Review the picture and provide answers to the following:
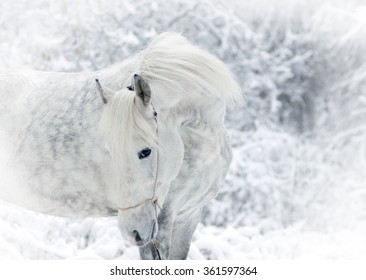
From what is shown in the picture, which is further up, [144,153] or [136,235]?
[144,153]

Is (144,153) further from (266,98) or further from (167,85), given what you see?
(266,98)

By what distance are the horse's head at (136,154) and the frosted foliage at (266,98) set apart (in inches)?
119

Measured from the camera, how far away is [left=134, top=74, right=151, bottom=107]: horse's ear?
99.3 inches

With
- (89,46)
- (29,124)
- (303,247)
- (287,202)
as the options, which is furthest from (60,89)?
(89,46)

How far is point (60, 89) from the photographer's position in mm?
3396

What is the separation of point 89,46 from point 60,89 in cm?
465

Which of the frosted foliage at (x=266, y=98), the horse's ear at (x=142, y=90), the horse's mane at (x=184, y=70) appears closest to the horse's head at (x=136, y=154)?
the horse's ear at (x=142, y=90)

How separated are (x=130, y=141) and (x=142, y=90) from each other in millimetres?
241

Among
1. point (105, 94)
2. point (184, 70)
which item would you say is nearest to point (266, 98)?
point (184, 70)

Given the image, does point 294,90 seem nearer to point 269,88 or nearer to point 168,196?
point 269,88

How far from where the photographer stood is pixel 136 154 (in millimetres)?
2514

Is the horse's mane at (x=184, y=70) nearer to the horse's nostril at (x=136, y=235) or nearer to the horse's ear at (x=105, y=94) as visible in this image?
the horse's ear at (x=105, y=94)

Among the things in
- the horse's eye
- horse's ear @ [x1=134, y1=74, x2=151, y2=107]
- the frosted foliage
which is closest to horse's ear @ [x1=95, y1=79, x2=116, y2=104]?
horse's ear @ [x1=134, y1=74, x2=151, y2=107]

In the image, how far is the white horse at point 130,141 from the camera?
2559 mm
